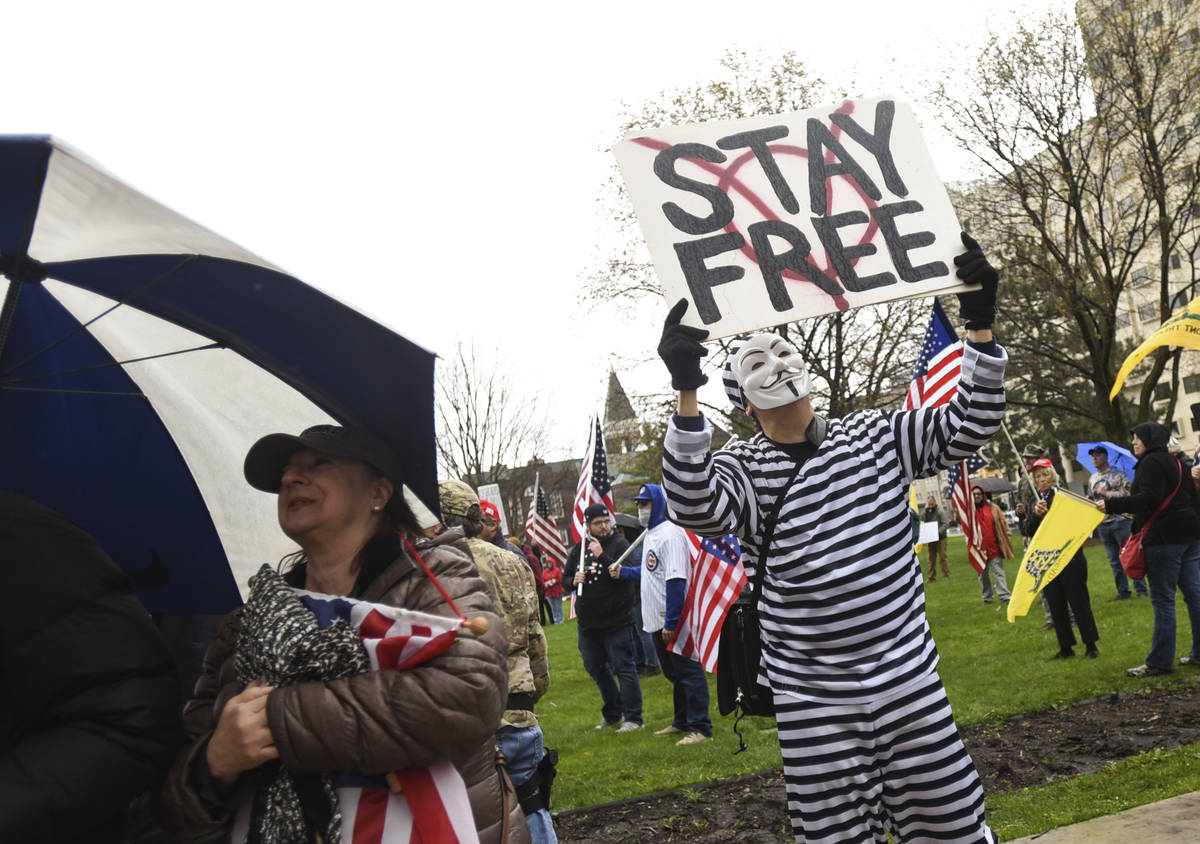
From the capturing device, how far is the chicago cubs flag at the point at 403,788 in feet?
7.24

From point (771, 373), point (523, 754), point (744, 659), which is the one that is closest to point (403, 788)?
point (744, 659)

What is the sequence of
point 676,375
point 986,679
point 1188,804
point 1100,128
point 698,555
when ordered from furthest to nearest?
1. point 1100,128
2. point 986,679
3. point 698,555
4. point 1188,804
5. point 676,375

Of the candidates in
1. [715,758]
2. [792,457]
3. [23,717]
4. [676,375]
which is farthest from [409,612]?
[715,758]

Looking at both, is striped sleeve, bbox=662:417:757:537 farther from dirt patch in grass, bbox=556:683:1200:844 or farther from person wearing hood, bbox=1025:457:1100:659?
person wearing hood, bbox=1025:457:1100:659

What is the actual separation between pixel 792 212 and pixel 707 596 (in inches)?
192

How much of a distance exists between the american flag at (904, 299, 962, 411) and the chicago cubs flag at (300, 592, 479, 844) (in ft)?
19.8

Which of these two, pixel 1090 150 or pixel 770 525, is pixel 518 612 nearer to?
pixel 770 525

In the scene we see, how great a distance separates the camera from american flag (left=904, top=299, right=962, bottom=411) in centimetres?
795

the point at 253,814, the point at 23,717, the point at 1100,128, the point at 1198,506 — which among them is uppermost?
the point at 1100,128

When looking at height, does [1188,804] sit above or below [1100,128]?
below

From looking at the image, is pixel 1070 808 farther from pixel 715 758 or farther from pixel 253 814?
pixel 253 814

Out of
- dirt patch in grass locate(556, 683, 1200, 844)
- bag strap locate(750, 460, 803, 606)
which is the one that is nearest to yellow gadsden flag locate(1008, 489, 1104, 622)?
dirt patch in grass locate(556, 683, 1200, 844)

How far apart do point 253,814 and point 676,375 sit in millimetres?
1646

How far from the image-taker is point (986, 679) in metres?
9.32
